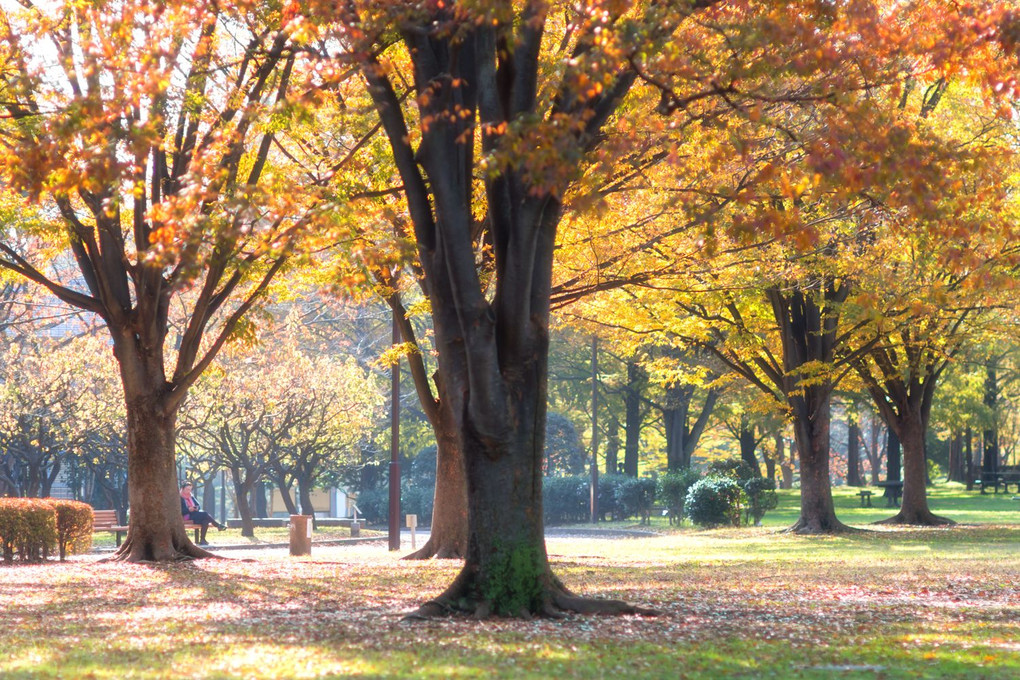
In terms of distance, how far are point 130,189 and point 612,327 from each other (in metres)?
15.5

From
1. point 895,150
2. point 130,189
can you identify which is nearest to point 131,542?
point 130,189

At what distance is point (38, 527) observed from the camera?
18.5m

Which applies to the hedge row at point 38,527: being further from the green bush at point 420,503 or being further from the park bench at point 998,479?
the park bench at point 998,479

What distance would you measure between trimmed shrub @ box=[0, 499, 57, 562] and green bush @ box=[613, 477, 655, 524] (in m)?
25.5

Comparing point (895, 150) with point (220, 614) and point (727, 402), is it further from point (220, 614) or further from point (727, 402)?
point (727, 402)

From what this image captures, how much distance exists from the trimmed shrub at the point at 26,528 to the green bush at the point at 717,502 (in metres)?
19.3

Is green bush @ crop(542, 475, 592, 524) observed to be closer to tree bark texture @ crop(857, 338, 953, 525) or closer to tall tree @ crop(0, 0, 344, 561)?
tree bark texture @ crop(857, 338, 953, 525)

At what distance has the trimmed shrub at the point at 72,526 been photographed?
62.7 feet

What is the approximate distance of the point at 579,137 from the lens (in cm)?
980

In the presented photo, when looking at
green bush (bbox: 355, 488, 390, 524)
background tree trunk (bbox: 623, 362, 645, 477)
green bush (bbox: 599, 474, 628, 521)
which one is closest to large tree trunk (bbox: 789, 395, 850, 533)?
green bush (bbox: 599, 474, 628, 521)

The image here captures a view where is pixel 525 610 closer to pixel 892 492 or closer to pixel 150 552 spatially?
pixel 150 552

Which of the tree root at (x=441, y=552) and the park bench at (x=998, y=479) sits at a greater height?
the park bench at (x=998, y=479)

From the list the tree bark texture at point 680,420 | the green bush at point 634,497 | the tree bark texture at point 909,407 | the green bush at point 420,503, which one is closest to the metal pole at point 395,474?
the tree bark texture at point 909,407

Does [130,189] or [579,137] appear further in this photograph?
[130,189]
